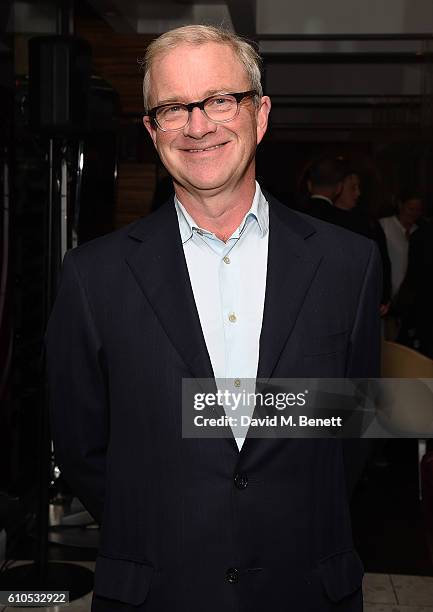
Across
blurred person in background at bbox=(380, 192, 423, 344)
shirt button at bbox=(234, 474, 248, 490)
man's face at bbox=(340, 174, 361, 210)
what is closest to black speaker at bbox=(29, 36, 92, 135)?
man's face at bbox=(340, 174, 361, 210)

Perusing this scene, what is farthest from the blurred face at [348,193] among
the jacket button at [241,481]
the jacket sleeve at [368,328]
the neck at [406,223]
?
the jacket button at [241,481]

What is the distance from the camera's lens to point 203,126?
160 cm

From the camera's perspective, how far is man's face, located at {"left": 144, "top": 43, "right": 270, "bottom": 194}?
1.59m

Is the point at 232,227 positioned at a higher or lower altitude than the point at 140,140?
lower

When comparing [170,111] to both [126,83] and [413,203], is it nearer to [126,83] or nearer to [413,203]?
[126,83]

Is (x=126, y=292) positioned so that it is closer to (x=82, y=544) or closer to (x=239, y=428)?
(x=239, y=428)

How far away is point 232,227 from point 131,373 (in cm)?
34

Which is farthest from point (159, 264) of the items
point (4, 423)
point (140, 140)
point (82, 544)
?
point (140, 140)

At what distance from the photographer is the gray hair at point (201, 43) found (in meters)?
1.61

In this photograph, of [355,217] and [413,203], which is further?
[413,203]

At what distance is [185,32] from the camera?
5.32 ft

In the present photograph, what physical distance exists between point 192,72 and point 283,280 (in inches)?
16.2

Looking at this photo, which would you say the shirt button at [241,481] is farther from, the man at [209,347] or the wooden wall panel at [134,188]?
the wooden wall panel at [134,188]

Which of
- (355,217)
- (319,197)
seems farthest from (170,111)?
(319,197)
